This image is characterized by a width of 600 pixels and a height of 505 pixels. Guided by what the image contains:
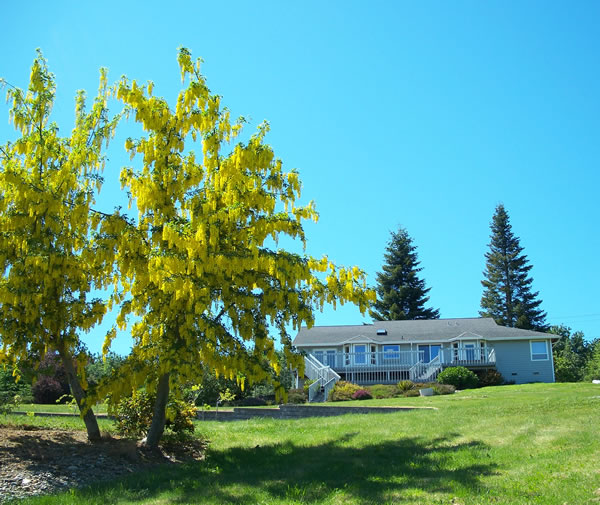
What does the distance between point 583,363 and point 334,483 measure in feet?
175

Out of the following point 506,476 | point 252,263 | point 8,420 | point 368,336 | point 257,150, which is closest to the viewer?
point 506,476

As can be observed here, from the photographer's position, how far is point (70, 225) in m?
12.9

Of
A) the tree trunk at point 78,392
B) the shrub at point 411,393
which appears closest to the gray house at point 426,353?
the shrub at point 411,393

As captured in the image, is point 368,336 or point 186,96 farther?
point 368,336

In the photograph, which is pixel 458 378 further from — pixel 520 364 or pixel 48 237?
pixel 48 237

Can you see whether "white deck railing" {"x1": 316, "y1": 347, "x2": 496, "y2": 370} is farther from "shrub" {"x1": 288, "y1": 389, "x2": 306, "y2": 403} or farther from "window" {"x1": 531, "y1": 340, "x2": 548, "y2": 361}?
"shrub" {"x1": 288, "y1": 389, "x2": 306, "y2": 403}

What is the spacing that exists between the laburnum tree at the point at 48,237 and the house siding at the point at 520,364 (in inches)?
1199

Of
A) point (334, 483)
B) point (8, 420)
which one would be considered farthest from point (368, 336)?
point (334, 483)

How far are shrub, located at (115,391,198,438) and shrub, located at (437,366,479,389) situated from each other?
2081cm

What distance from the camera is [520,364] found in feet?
124

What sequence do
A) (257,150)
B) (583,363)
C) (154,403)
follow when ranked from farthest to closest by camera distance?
1. (583,363)
2. (154,403)
3. (257,150)

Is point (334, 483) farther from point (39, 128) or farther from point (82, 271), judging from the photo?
point (39, 128)

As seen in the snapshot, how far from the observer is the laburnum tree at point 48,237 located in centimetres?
1204

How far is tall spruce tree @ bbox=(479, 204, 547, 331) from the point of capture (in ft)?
195
